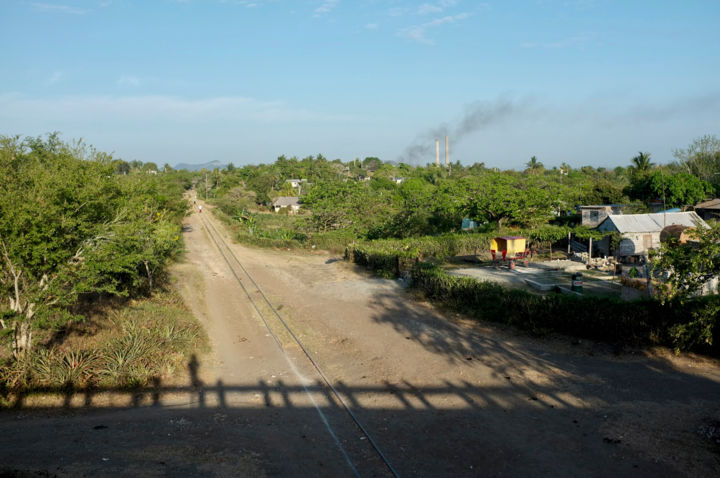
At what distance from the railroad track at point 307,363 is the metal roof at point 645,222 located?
70.0 ft

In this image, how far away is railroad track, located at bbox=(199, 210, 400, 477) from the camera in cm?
851

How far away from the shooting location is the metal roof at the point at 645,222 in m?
28.9

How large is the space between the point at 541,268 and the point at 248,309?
16831 millimetres

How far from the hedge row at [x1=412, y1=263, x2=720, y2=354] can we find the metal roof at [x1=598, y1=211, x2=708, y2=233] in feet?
50.9

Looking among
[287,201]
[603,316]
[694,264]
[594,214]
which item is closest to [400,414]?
[694,264]

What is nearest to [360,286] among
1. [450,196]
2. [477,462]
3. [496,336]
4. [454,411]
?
[496,336]

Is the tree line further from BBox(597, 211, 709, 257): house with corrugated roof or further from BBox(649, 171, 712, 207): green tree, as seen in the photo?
BBox(649, 171, 712, 207): green tree

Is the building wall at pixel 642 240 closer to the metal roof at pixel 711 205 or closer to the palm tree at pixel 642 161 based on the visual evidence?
the metal roof at pixel 711 205

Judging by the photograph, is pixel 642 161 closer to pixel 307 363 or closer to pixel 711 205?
pixel 711 205

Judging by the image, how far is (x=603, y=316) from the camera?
14086 mm

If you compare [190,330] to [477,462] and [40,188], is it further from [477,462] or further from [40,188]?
[477,462]

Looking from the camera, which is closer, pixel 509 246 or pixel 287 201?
pixel 509 246

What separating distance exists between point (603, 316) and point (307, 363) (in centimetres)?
876

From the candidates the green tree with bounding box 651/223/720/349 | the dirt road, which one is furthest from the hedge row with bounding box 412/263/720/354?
the green tree with bounding box 651/223/720/349
